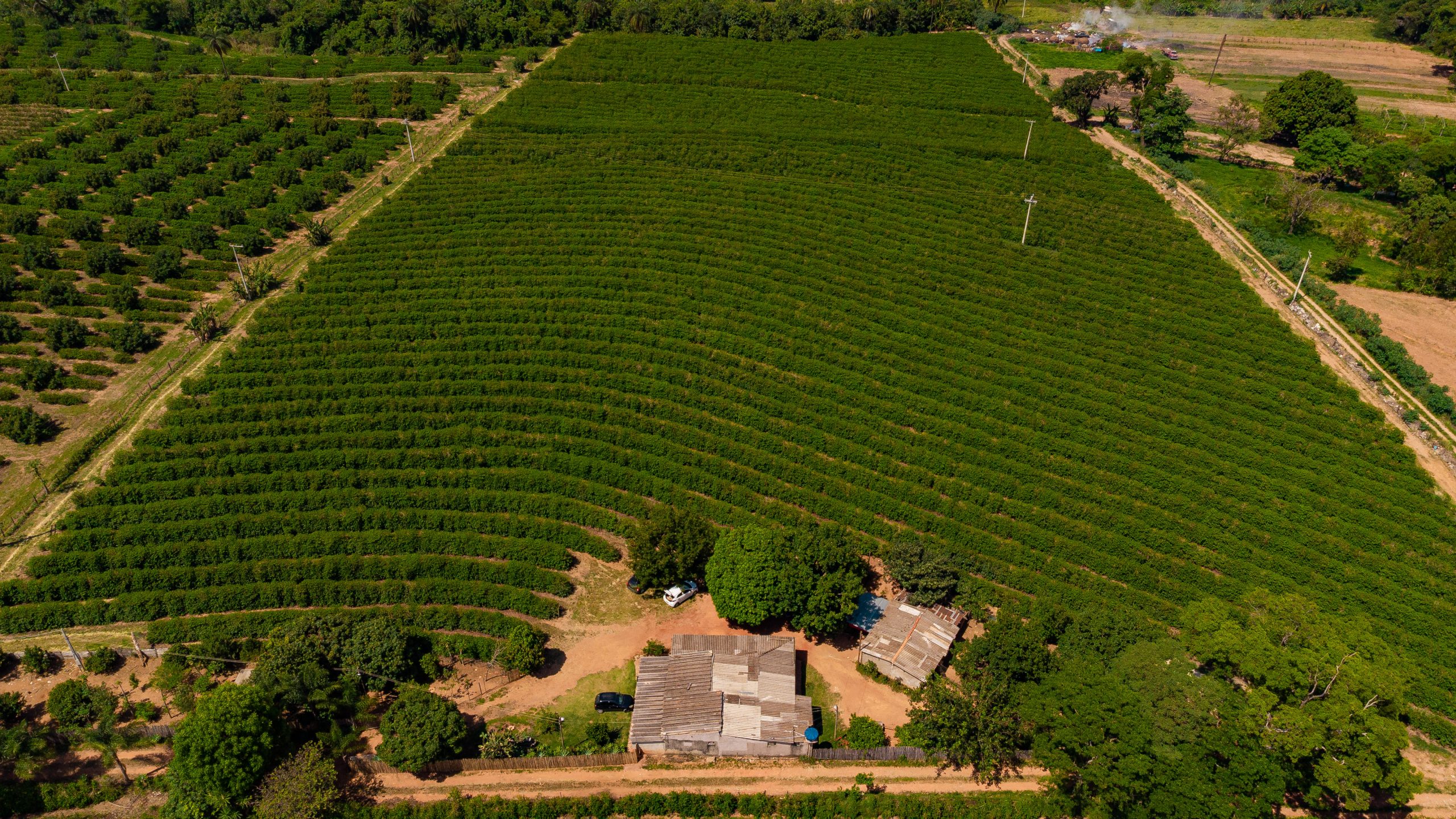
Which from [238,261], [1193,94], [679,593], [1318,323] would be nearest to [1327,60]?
[1193,94]

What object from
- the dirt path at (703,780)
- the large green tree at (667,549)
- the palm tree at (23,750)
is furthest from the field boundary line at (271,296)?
the large green tree at (667,549)

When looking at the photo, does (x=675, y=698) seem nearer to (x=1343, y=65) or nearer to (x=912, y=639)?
(x=912, y=639)

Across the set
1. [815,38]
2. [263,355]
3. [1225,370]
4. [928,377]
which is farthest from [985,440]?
[815,38]

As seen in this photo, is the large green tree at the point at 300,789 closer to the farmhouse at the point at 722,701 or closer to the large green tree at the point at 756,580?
the farmhouse at the point at 722,701

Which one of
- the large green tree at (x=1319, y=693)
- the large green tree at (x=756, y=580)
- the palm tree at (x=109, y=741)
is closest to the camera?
the large green tree at (x=1319, y=693)

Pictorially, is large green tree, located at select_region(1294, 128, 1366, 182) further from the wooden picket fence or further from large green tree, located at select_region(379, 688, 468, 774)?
large green tree, located at select_region(379, 688, 468, 774)
